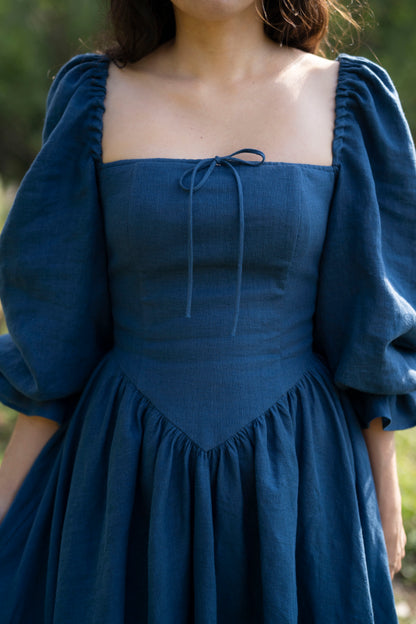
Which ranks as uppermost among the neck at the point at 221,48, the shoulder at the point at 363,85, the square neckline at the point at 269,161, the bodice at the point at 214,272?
the neck at the point at 221,48

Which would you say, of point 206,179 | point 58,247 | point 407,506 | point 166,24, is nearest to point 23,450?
point 58,247

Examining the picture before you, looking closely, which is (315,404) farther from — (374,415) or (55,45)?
(55,45)

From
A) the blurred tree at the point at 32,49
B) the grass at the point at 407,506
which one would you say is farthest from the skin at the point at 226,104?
the blurred tree at the point at 32,49

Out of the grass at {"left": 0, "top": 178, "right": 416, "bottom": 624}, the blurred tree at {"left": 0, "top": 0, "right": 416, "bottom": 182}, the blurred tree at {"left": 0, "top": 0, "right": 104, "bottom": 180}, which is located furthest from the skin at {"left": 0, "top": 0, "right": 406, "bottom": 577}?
the blurred tree at {"left": 0, "top": 0, "right": 104, "bottom": 180}

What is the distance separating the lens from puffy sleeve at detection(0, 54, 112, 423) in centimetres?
118

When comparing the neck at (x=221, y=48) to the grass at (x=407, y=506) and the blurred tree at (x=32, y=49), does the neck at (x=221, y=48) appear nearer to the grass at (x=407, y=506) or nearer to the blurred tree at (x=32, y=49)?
the grass at (x=407, y=506)

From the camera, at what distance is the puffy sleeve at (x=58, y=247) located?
1178 millimetres

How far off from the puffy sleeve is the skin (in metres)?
0.05

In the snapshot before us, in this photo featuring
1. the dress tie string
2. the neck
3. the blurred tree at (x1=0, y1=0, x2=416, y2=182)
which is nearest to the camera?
the dress tie string

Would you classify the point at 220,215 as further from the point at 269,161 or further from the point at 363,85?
the point at 363,85

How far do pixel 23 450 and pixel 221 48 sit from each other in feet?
2.75

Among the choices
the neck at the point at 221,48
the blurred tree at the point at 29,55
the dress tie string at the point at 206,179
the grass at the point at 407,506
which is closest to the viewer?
the dress tie string at the point at 206,179

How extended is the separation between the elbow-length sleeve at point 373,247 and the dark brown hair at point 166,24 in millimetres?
141

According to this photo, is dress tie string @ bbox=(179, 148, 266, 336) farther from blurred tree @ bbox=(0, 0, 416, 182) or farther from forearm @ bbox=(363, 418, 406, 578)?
blurred tree @ bbox=(0, 0, 416, 182)
